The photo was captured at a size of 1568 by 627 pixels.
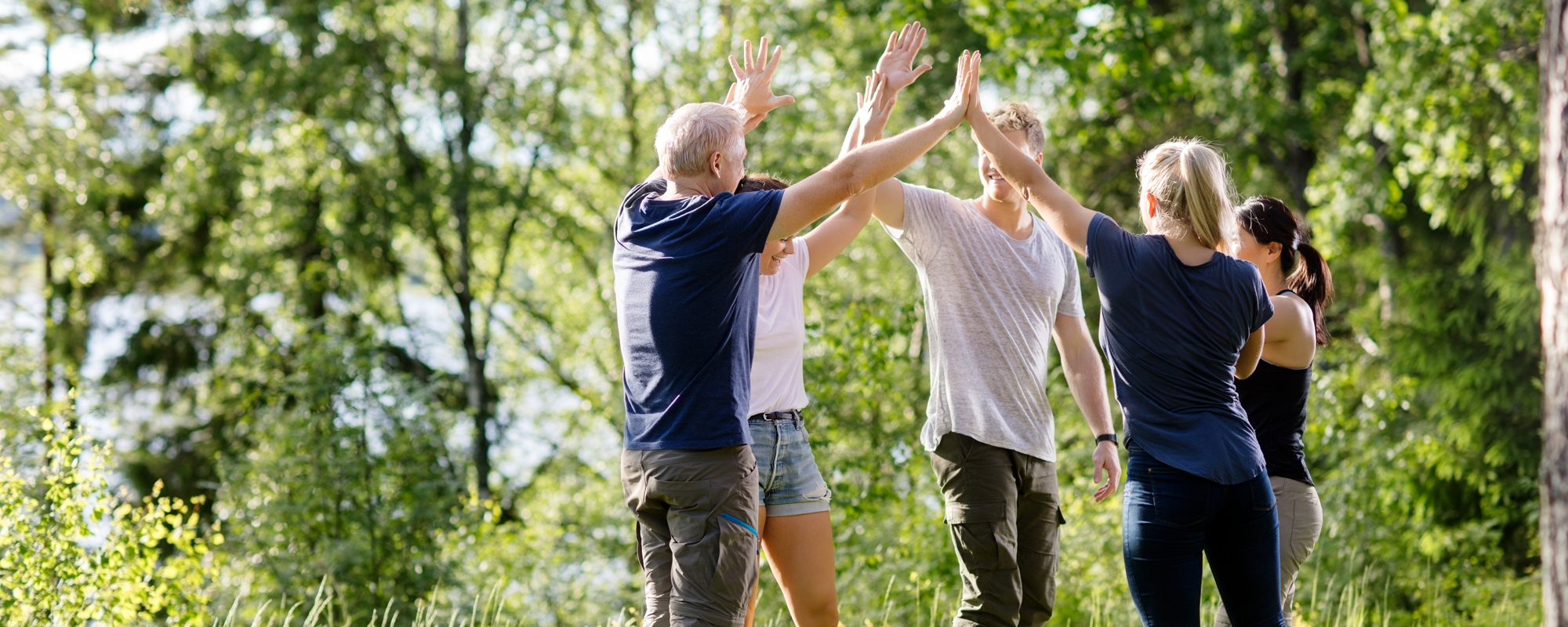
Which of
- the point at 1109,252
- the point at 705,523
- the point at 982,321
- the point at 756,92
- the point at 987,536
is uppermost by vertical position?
the point at 756,92

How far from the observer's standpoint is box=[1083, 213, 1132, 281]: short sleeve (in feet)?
7.25

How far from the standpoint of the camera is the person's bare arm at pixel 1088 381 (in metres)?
2.93

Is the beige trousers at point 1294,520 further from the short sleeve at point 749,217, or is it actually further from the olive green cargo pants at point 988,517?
the short sleeve at point 749,217

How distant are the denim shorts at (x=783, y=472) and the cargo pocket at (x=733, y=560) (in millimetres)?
454

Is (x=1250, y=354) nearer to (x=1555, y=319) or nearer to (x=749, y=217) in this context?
(x=1555, y=319)

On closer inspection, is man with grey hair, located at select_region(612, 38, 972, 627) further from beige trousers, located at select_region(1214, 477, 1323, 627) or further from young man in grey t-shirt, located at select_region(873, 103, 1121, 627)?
beige trousers, located at select_region(1214, 477, 1323, 627)

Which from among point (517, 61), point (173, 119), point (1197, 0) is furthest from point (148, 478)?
point (1197, 0)

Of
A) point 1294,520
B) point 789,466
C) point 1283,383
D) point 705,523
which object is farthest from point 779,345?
point 1294,520

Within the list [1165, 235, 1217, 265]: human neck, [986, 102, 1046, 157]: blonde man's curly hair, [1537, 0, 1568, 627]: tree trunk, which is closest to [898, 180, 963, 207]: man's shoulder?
[986, 102, 1046, 157]: blonde man's curly hair

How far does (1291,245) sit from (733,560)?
167 cm

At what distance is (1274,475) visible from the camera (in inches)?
109

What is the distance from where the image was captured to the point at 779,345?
9.57ft

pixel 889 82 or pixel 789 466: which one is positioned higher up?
pixel 889 82

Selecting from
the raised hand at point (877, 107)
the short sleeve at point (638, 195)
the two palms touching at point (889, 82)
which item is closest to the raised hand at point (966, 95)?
the two palms touching at point (889, 82)
